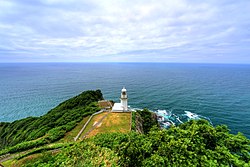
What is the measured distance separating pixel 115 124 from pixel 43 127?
14.1m

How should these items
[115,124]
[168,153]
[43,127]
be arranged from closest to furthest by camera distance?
[168,153] < [115,124] < [43,127]

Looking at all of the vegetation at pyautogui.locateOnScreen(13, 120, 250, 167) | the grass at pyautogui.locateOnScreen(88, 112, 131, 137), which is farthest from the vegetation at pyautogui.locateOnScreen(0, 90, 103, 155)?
the vegetation at pyautogui.locateOnScreen(13, 120, 250, 167)

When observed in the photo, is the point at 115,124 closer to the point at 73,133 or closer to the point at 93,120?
the point at 93,120

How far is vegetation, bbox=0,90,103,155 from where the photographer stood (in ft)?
59.8

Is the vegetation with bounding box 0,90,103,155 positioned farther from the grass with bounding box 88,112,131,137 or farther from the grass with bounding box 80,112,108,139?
the grass with bounding box 88,112,131,137

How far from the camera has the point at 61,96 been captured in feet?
192

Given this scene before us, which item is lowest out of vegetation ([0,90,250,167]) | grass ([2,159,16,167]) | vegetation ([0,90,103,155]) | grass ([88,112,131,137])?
vegetation ([0,90,103,155])

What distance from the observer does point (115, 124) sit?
22547 millimetres

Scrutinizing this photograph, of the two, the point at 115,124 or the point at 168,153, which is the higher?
the point at 168,153

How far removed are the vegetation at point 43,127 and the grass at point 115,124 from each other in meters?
4.58

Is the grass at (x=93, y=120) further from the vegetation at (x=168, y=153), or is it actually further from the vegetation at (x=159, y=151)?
the vegetation at (x=168, y=153)

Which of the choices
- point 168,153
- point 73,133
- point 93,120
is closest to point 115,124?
Answer: point 93,120

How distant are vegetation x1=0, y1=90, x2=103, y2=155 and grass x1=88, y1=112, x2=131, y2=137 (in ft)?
15.0

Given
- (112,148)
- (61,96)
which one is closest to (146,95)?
(61,96)
